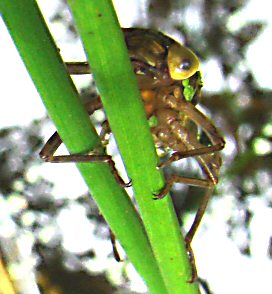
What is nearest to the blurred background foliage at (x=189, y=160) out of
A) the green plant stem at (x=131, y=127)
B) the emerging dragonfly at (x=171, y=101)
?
the emerging dragonfly at (x=171, y=101)

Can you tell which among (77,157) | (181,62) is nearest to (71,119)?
(77,157)

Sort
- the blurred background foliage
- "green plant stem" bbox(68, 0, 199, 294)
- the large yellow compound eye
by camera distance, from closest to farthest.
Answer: "green plant stem" bbox(68, 0, 199, 294), the large yellow compound eye, the blurred background foliage

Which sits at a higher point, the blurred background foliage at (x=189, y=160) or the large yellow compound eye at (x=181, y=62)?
the large yellow compound eye at (x=181, y=62)

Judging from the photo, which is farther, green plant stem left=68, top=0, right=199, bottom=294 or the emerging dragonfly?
the emerging dragonfly

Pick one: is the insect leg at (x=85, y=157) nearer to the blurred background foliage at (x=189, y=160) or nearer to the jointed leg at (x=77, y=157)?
the jointed leg at (x=77, y=157)

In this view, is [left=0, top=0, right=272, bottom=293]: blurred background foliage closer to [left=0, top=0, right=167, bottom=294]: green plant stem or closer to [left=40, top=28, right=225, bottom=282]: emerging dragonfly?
[left=40, top=28, right=225, bottom=282]: emerging dragonfly

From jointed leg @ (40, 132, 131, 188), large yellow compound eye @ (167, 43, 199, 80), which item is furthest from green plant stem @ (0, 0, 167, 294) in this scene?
large yellow compound eye @ (167, 43, 199, 80)
